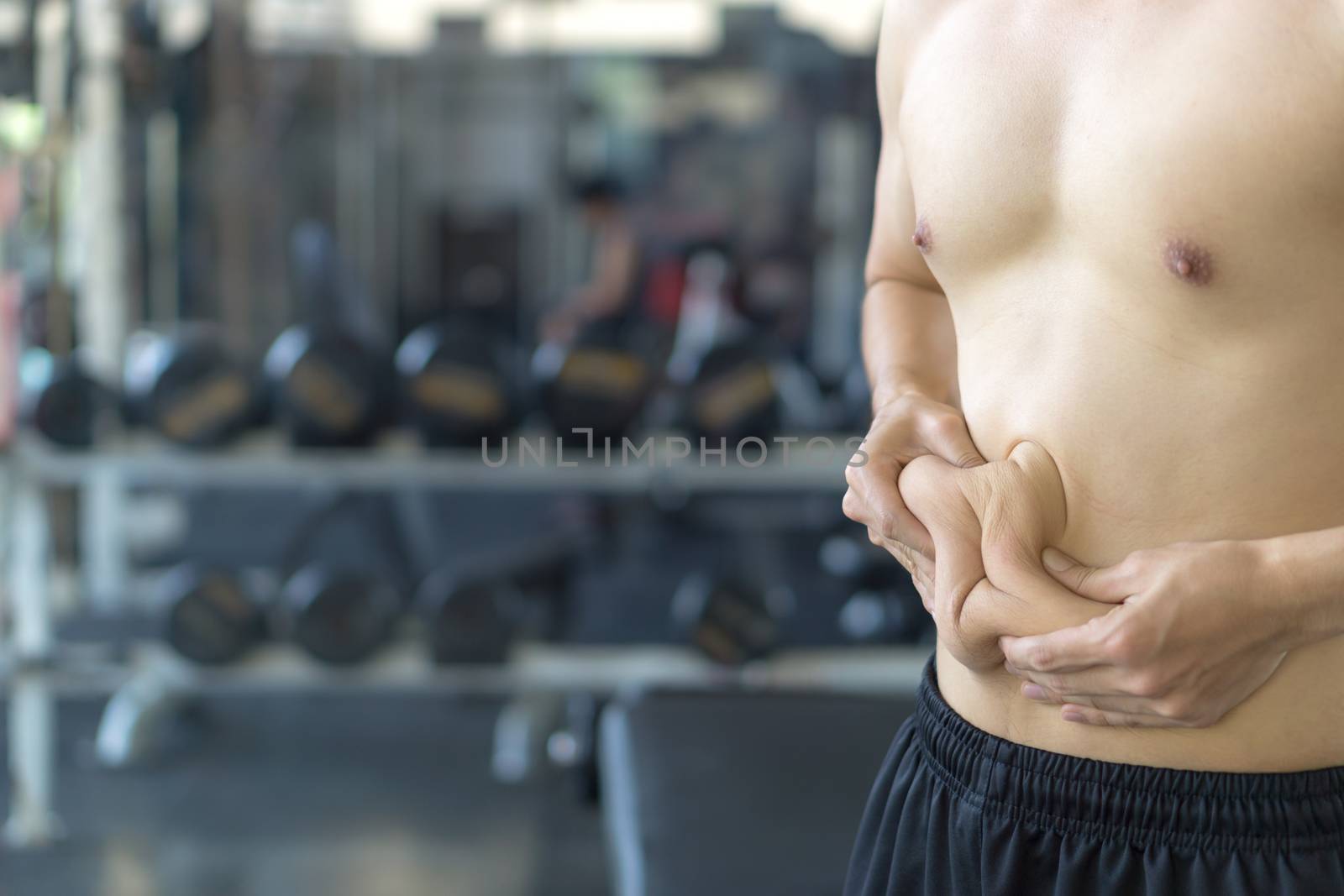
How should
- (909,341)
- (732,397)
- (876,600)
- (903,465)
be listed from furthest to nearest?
(876,600), (732,397), (909,341), (903,465)

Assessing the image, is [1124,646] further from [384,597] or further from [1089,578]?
[384,597]

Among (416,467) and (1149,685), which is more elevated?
(1149,685)

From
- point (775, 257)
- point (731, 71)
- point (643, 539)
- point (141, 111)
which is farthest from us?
point (731, 71)

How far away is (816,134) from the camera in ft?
22.6

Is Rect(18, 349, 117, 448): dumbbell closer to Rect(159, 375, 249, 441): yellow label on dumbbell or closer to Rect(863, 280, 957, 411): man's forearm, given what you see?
Rect(159, 375, 249, 441): yellow label on dumbbell

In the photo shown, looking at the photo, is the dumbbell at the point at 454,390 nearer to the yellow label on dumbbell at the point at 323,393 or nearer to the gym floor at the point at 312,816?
the yellow label on dumbbell at the point at 323,393

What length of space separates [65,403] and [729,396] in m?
1.33

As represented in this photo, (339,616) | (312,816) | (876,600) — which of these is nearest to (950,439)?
(339,616)

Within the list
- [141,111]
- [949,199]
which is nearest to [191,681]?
[141,111]

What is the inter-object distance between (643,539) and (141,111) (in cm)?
238

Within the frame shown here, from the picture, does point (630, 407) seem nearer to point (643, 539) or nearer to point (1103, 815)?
point (1103, 815)

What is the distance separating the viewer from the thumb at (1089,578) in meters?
0.73

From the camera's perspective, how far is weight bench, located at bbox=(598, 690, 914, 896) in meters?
1.45

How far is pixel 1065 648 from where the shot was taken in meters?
→ 0.72
